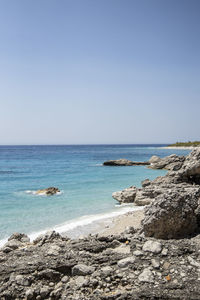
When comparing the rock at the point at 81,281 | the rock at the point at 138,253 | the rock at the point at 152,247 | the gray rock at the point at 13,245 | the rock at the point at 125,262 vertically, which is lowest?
the gray rock at the point at 13,245

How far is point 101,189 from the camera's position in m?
24.9

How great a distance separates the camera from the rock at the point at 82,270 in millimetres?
5641

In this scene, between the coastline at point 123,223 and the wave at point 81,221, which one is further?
the wave at point 81,221

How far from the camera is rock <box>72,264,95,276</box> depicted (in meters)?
5.64

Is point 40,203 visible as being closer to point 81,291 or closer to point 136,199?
point 136,199

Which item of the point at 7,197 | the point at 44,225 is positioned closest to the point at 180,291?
the point at 44,225

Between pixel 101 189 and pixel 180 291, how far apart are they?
20.0 m

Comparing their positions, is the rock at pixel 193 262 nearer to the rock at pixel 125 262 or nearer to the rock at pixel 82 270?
the rock at pixel 125 262

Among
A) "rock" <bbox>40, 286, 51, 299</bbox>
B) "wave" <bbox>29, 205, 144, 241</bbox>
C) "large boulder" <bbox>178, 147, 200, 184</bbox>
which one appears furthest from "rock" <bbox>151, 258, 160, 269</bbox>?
"large boulder" <bbox>178, 147, 200, 184</bbox>

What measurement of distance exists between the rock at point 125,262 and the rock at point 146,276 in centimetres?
41

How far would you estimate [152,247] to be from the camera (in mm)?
6184

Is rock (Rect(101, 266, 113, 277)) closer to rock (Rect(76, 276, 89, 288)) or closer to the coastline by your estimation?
rock (Rect(76, 276, 89, 288))

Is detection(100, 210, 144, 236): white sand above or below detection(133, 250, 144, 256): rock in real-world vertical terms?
below

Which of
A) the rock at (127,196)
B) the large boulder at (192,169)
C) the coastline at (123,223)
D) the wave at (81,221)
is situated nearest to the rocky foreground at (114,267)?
the coastline at (123,223)
